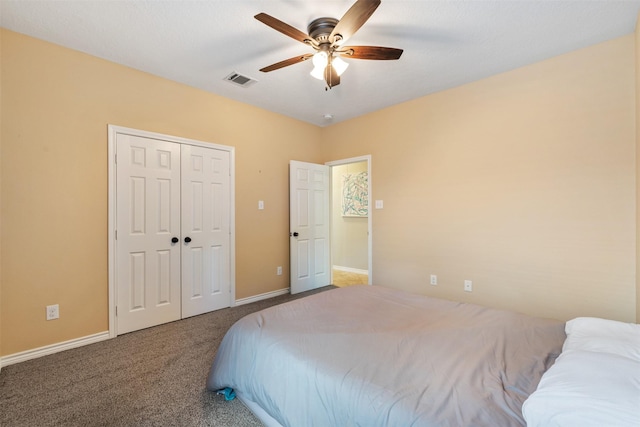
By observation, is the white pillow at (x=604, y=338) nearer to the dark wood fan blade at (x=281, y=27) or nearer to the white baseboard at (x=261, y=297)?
the dark wood fan blade at (x=281, y=27)

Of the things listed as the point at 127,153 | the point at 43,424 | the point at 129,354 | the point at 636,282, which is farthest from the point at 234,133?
the point at 636,282

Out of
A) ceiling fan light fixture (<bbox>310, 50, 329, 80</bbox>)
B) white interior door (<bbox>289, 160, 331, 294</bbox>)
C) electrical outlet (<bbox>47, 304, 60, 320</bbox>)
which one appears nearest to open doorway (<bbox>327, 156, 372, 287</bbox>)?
white interior door (<bbox>289, 160, 331, 294</bbox>)

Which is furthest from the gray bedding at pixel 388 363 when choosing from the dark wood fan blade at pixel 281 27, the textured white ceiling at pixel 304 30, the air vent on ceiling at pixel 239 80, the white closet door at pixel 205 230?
the air vent on ceiling at pixel 239 80

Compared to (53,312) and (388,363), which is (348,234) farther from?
(388,363)

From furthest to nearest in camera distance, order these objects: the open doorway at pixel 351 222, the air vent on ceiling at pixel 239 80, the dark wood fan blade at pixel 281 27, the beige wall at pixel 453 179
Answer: the open doorway at pixel 351 222 < the air vent on ceiling at pixel 239 80 < the beige wall at pixel 453 179 < the dark wood fan blade at pixel 281 27

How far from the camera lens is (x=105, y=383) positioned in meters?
1.93

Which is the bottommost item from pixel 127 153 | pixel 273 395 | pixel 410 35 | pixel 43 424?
pixel 43 424

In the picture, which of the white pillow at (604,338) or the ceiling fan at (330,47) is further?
the ceiling fan at (330,47)

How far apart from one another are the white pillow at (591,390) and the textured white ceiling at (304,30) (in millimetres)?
2164

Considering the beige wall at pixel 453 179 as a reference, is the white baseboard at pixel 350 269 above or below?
below

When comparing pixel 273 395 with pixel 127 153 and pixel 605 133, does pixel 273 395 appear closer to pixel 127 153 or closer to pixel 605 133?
pixel 127 153

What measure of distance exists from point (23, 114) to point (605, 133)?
15.8 ft

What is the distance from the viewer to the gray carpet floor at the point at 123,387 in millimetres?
1606

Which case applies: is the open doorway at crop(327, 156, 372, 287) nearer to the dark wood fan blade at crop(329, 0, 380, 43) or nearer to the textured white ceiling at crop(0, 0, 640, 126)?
the textured white ceiling at crop(0, 0, 640, 126)
